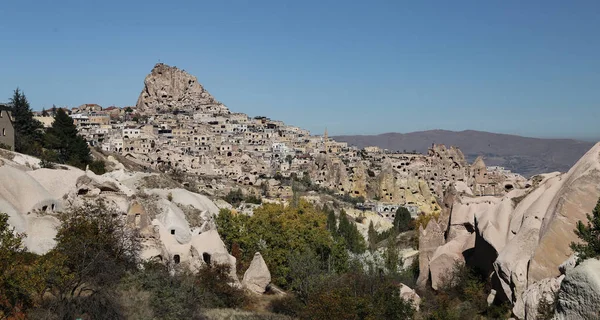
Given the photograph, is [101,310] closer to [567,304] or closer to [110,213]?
[110,213]

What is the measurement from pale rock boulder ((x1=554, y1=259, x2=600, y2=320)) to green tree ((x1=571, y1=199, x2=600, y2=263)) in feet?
4.97

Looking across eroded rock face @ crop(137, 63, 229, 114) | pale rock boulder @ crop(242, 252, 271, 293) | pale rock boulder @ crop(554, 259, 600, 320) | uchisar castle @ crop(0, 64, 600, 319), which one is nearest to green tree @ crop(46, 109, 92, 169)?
uchisar castle @ crop(0, 64, 600, 319)

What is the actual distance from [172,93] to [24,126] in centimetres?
12400

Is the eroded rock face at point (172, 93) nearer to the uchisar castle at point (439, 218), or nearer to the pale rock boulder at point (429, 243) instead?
the uchisar castle at point (439, 218)

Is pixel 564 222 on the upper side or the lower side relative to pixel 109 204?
upper

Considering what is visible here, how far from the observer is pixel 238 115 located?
526ft

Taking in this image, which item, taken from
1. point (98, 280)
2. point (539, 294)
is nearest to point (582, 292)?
point (539, 294)

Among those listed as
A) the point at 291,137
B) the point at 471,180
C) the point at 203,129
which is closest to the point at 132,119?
the point at 203,129

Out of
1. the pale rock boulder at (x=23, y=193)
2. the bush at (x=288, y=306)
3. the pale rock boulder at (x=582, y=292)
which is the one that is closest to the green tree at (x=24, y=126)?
the pale rock boulder at (x=23, y=193)

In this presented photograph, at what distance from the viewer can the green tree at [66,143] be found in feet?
172

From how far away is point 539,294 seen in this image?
56.7ft

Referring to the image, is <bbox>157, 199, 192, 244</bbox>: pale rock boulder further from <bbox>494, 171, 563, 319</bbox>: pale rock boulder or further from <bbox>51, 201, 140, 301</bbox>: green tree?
<bbox>494, 171, 563, 319</bbox>: pale rock boulder

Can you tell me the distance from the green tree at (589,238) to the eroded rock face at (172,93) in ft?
511

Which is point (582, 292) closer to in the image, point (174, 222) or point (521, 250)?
point (521, 250)
